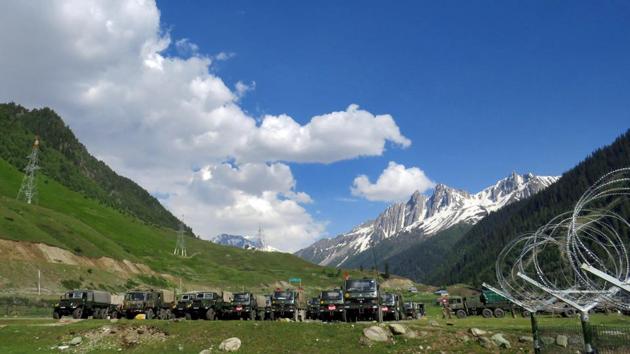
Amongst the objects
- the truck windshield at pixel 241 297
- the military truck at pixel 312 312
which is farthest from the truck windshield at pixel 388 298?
the truck windshield at pixel 241 297

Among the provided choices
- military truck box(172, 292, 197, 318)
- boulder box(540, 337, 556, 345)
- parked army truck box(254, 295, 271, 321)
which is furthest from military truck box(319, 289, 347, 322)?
boulder box(540, 337, 556, 345)

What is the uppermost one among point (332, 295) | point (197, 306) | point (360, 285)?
point (360, 285)

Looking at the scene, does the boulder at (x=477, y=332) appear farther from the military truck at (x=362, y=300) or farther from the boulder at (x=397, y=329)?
the military truck at (x=362, y=300)

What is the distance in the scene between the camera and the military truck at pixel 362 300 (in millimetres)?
40688

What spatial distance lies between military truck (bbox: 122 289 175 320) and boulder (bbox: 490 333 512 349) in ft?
110

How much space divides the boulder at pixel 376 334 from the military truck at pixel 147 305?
1075 inches

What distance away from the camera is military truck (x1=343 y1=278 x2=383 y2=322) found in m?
40.7

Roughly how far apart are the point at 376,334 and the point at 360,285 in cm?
1105

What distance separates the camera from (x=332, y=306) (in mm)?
42938

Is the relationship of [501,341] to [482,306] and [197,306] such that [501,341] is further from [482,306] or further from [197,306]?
[482,306]

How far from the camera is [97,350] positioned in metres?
31.1

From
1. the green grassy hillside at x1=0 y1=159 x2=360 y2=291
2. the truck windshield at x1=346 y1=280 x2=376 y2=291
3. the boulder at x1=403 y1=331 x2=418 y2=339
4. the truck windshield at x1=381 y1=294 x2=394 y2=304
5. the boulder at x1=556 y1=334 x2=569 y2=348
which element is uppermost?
the green grassy hillside at x1=0 y1=159 x2=360 y2=291

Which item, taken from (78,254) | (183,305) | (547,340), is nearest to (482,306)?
(183,305)

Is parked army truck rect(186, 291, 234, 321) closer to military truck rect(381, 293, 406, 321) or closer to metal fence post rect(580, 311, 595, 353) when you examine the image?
military truck rect(381, 293, 406, 321)
